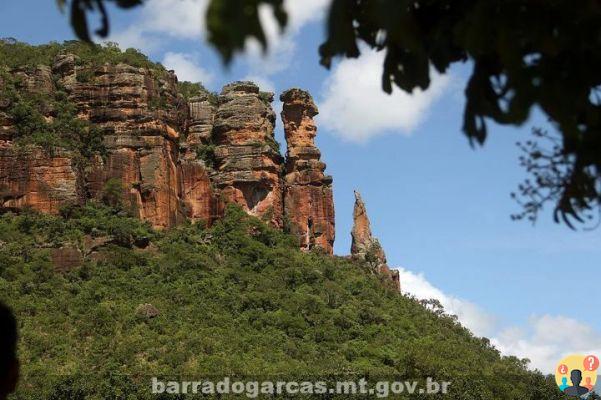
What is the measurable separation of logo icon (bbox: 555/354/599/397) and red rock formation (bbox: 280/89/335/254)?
22.0 metres

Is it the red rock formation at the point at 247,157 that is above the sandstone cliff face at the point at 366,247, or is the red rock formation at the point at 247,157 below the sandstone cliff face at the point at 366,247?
above

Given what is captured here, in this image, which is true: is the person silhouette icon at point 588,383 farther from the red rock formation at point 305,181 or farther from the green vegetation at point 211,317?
the red rock formation at point 305,181

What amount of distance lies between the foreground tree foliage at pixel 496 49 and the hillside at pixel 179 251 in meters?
32.6

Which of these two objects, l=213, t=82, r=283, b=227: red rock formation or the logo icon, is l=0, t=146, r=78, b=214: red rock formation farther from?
the logo icon

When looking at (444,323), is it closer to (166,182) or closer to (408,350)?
(408,350)

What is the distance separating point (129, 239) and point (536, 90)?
52.1m

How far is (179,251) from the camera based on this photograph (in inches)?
2186

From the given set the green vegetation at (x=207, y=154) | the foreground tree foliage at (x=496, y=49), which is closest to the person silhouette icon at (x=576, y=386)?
the green vegetation at (x=207, y=154)

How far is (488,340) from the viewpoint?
60156 millimetres

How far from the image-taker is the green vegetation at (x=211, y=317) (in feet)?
131

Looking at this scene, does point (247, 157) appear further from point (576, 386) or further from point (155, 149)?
point (576, 386)

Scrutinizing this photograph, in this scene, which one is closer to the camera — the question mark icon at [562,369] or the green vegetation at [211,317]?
the green vegetation at [211,317]

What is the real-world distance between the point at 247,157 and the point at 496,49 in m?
60.1

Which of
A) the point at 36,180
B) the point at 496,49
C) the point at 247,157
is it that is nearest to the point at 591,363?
the point at 247,157
